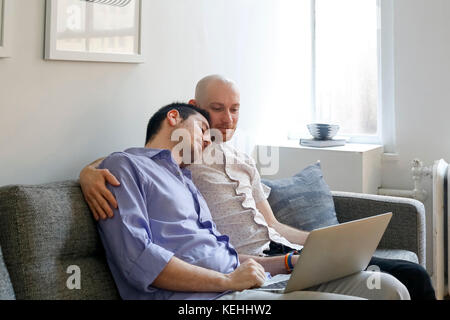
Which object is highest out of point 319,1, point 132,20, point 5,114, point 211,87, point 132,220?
point 319,1

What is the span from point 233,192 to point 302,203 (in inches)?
17.5

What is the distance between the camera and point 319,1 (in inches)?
141

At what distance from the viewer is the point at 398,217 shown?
2.38m

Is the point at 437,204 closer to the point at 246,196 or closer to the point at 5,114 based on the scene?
the point at 246,196

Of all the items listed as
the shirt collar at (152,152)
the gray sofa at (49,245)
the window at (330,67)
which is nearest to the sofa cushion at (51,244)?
the gray sofa at (49,245)

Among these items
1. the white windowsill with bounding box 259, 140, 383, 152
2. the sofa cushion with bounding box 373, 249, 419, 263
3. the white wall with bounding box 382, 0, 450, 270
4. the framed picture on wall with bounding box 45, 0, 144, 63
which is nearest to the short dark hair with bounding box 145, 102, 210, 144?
the framed picture on wall with bounding box 45, 0, 144, 63

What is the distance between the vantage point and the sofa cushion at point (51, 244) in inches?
55.9

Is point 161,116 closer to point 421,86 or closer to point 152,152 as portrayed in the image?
point 152,152

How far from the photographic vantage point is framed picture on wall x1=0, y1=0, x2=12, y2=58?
171 cm

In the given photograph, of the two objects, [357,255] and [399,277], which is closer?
[357,255]

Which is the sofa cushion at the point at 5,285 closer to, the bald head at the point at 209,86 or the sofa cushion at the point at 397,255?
the bald head at the point at 209,86

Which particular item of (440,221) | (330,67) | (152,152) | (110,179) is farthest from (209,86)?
(330,67)
